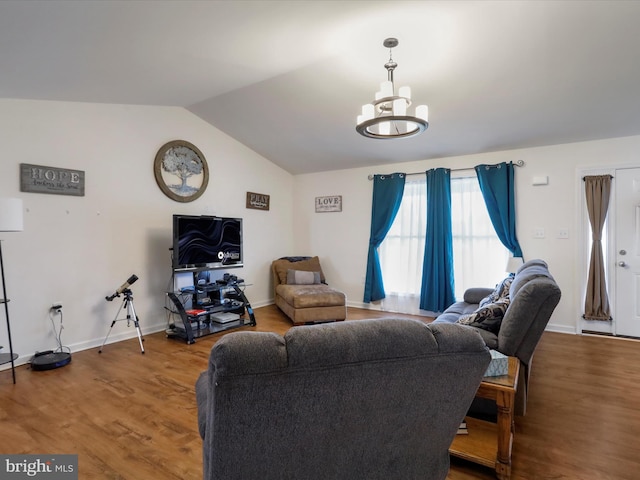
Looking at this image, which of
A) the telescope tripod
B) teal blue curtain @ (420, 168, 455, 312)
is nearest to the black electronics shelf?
the telescope tripod

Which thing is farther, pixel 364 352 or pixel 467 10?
pixel 467 10

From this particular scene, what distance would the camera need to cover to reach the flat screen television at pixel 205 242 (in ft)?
12.8

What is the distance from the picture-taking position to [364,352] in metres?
0.94

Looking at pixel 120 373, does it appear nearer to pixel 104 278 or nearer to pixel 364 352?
pixel 104 278

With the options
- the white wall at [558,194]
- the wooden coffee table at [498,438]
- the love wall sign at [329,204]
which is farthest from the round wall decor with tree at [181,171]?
the wooden coffee table at [498,438]

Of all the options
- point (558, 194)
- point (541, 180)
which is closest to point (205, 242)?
point (541, 180)

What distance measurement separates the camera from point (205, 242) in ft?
13.7

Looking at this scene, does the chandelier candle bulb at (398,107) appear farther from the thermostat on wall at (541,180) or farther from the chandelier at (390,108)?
the thermostat on wall at (541,180)

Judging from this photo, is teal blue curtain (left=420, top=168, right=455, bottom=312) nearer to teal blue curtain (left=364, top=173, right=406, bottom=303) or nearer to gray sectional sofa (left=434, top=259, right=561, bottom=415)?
teal blue curtain (left=364, top=173, right=406, bottom=303)

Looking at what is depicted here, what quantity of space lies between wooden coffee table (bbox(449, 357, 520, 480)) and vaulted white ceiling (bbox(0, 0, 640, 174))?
93.9 inches

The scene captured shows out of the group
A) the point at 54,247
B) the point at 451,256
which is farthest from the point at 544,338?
the point at 54,247

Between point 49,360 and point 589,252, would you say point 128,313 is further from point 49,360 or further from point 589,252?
point 589,252

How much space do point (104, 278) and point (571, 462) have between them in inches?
166

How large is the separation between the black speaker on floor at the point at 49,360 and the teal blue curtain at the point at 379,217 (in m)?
3.78
